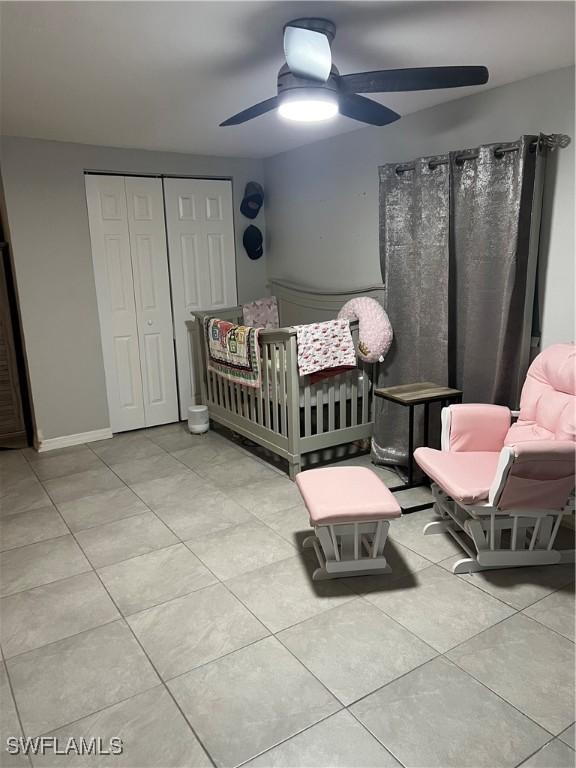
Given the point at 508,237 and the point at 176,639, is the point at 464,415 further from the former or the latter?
the point at 176,639

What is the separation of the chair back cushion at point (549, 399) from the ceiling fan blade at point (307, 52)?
1.65 meters

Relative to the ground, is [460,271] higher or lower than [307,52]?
lower

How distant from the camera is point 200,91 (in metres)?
2.79

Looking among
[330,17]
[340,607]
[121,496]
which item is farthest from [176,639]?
[330,17]

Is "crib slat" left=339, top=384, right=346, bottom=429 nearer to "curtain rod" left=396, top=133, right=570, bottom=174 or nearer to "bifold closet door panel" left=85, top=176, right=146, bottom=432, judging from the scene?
"curtain rod" left=396, top=133, right=570, bottom=174

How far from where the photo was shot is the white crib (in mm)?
3457

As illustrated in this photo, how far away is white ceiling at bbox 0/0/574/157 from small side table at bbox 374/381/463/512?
1.67 metres

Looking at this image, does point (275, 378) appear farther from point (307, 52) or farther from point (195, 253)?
→ point (307, 52)

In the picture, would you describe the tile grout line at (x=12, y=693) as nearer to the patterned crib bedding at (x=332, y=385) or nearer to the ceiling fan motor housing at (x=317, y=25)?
the patterned crib bedding at (x=332, y=385)

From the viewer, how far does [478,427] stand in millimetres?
2746

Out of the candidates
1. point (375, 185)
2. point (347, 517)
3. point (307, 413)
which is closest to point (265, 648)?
point (347, 517)

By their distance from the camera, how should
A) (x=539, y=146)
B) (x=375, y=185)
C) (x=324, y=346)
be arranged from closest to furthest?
(x=539, y=146), (x=324, y=346), (x=375, y=185)

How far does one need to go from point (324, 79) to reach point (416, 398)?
173 centimetres

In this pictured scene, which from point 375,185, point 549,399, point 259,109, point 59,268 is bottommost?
point 549,399
